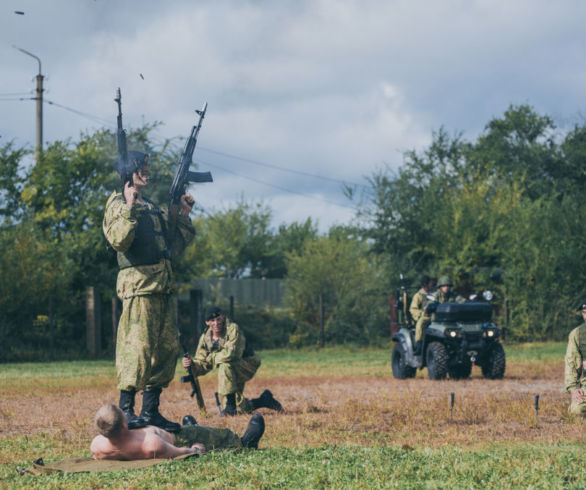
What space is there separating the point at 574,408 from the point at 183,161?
5.17 meters

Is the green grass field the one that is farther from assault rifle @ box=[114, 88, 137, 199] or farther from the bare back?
assault rifle @ box=[114, 88, 137, 199]

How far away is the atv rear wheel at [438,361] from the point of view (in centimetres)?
1449

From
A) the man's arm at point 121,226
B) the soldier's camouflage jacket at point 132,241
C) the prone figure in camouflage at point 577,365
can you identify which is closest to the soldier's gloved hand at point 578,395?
the prone figure in camouflage at point 577,365

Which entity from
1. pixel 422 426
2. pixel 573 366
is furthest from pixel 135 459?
pixel 573 366

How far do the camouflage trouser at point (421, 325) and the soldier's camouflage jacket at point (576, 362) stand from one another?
235 inches

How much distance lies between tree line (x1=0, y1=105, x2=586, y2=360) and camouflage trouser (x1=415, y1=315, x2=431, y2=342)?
437 inches

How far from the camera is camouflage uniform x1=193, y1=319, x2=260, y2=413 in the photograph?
10250 millimetres

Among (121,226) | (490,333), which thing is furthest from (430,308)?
(121,226)

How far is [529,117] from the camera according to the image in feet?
160

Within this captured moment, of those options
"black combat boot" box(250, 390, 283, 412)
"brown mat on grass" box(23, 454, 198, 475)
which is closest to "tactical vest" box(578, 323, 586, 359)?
"black combat boot" box(250, 390, 283, 412)

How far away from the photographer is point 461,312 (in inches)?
587

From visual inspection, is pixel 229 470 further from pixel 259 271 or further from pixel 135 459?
pixel 259 271

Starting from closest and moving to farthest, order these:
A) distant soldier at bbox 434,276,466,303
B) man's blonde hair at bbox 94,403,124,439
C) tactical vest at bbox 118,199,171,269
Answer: man's blonde hair at bbox 94,403,124,439
tactical vest at bbox 118,199,171,269
distant soldier at bbox 434,276,466,303

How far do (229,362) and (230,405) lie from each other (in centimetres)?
54
